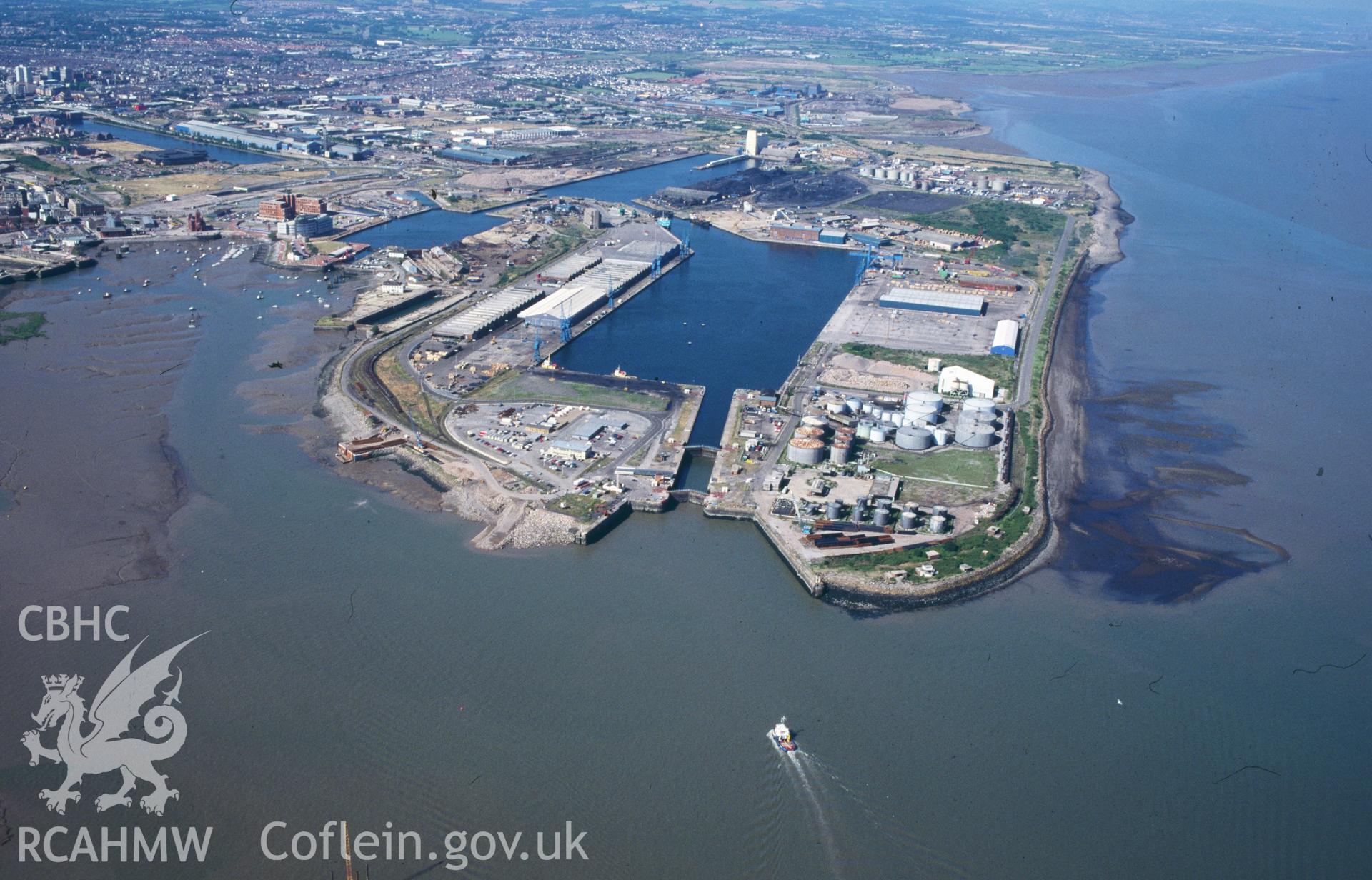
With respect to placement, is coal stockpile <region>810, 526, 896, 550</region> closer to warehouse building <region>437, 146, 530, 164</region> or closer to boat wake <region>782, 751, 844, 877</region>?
boat wake <region>782, 751, 844, 877</region>

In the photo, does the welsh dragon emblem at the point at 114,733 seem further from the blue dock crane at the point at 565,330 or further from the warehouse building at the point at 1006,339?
the warehouse building at the point at 1006,339

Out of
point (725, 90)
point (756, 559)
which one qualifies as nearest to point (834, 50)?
point (725, 90)

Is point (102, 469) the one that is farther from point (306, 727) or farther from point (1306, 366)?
point (1306, 366)

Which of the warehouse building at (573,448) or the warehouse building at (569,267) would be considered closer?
the warehouse building at (573,448)

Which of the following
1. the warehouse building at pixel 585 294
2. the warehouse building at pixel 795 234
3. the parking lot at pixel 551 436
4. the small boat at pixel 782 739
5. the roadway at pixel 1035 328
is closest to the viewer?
the small boat at pixel 782 739

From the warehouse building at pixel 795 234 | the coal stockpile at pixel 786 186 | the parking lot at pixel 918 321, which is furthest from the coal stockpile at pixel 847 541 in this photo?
the coal stockpile at pixel 786 186

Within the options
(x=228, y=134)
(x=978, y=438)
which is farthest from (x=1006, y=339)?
(x=228, y=134)

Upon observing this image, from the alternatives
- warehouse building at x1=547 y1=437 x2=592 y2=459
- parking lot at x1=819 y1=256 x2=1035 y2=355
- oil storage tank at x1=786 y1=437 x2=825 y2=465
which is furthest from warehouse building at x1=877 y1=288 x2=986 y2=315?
warehouse building at x1=547 y1=437 x2=592 y2=459
